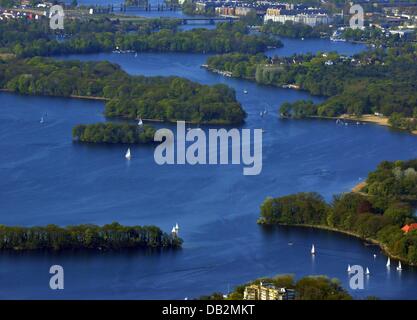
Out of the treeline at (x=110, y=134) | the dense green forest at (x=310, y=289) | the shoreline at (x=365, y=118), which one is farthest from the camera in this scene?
the shoreline at (x=365, y=118)

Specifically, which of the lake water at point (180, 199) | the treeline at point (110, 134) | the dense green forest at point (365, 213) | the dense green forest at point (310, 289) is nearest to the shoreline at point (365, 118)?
the lake water at point (180, 199)

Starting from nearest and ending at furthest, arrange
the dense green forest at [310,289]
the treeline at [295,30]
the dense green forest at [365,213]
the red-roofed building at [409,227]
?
the dense green forest at [310,289]
the dense green forest at [365,213]
the red-roofed building at [409,227]
the treeline at [295,30]

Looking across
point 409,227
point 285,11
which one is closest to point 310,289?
point 409,227

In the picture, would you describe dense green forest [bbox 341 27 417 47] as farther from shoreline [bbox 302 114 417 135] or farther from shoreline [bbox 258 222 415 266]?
shoreline [bbox 258 222 415 266]

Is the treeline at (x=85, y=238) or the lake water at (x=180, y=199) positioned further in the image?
the treeline at (x=85, y=238)

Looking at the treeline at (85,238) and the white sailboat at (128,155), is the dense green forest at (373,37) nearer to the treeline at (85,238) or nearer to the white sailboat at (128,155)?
the white sailboat at (128,155)

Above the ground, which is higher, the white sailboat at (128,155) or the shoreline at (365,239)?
the shoreline at (365,239)
